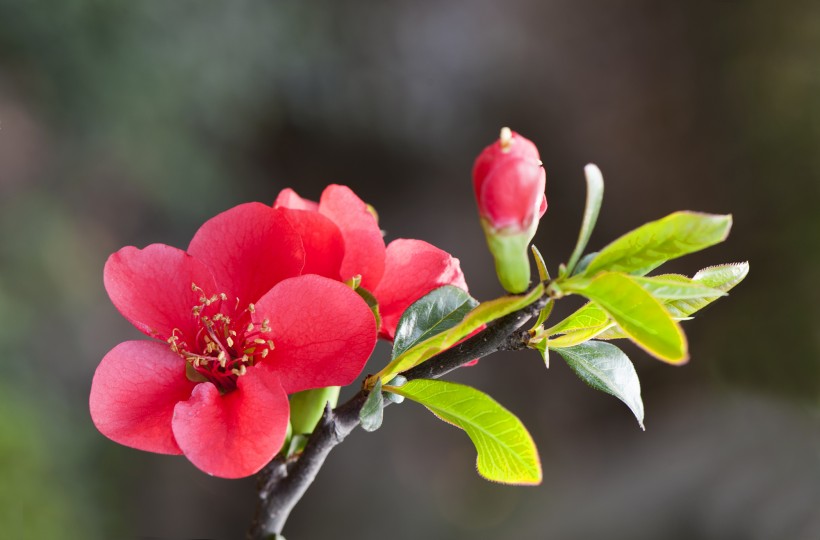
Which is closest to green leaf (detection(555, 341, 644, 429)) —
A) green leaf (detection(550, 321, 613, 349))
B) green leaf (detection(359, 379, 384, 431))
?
green leaf (detection(550, 321, 613, 349))

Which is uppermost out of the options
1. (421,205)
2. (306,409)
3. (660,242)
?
(660,242)

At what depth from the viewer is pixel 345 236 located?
1.46ft

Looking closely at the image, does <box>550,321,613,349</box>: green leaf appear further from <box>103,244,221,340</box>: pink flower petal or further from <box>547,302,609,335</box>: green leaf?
<box>103,244,221,340</box>: pink flower petal

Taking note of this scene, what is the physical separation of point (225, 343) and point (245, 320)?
0.02 m

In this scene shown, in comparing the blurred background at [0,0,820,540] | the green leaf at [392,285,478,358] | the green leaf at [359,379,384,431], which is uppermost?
the green leaf at [392,285,478,358]

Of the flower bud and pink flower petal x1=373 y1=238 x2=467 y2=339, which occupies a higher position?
the flower bud

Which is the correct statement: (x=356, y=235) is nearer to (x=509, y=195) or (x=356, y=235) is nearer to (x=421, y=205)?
(x=509, y=195)

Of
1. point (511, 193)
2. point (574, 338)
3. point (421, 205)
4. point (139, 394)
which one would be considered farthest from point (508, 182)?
point (421, 205)

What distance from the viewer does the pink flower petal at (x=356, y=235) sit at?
0.43 metres

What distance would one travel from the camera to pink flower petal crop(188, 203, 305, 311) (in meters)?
0.40

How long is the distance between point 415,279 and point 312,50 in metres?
1.96

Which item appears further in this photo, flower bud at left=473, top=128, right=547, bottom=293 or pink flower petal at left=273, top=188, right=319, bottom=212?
pink flower petal at left=273, top=188, right=319, bottom=212

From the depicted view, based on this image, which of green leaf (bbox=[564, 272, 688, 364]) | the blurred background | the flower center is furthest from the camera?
the blurred background

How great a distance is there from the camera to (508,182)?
1.00 ft
